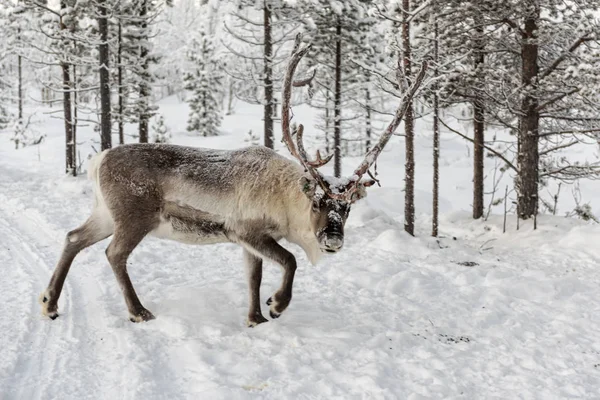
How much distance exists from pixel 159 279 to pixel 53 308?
1.48m

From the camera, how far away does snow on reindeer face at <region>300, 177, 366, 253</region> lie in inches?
166

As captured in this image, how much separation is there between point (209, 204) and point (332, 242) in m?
1.42

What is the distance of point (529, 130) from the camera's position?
10672 mm

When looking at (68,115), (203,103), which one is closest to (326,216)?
(68,115)

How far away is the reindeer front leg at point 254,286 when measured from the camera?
4.79m

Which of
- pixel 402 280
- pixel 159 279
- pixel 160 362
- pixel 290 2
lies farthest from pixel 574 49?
pixel 160 362

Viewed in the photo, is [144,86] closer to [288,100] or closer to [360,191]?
[288,100]

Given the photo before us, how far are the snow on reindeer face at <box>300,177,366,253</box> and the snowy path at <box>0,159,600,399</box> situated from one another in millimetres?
872

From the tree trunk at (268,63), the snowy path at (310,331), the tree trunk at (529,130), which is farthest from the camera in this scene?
the tree trunk at (268,63)

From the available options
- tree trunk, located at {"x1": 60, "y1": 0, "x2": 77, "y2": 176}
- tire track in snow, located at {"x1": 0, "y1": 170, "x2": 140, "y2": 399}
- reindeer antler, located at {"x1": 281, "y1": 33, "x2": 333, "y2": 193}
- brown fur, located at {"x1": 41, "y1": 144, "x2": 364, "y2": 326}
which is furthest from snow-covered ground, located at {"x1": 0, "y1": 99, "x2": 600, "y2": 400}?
tree trunk, located at {"x1": 60, "y1": 0, "x2": 77, "y2": 176}

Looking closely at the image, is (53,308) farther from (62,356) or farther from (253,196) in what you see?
(253,196)

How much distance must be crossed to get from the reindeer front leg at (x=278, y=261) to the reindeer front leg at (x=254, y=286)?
0.15 meters

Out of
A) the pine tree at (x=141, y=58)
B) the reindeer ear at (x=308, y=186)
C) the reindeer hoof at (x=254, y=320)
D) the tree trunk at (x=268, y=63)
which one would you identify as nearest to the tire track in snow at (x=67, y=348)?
the reindeer hoof at (x=254, y=320)

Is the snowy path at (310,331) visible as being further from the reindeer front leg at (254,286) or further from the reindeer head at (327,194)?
the reindeer head at (327,194)
